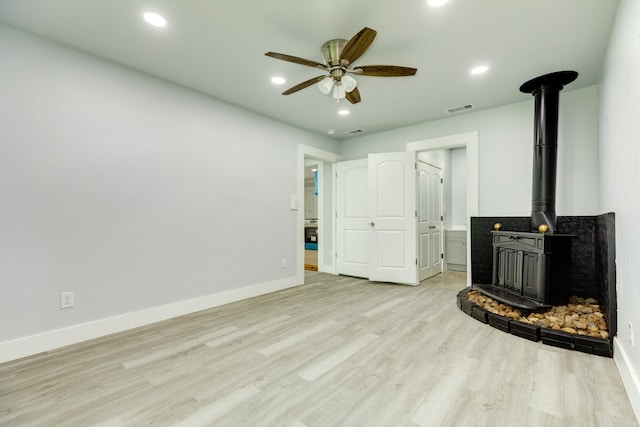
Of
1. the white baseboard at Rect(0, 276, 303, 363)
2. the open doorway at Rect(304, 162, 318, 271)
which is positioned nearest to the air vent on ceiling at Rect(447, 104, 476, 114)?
the open doorway at Rect(304, 162, 318, 271)

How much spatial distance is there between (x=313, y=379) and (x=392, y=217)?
320 centimetres

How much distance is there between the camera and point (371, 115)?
4230 millimetres

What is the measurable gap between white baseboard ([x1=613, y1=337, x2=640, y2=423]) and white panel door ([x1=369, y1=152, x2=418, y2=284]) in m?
2.55

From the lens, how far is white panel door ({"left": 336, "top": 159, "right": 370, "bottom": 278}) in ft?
16.9

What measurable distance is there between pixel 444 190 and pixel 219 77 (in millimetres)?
4717

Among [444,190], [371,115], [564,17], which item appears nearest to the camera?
[564,17]

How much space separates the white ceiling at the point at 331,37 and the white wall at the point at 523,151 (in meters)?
0.35

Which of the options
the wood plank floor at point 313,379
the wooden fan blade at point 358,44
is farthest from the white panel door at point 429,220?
the wooden fan blade at point 358,44

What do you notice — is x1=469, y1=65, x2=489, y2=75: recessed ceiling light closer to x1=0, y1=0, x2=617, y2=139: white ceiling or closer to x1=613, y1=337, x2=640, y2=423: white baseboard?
x1=0, y1=0, x2=617, y2=139: white ceiling

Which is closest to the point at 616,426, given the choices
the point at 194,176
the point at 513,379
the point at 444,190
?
the point at 513,379

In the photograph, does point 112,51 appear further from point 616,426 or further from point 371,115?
point 616,426

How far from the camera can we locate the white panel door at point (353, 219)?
5164mm

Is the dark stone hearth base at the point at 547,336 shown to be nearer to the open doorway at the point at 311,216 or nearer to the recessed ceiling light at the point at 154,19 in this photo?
the open doorway at the point at 311,216

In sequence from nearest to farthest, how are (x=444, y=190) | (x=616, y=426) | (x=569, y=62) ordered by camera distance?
(x=616, y=426) → (x=569, y=62) → (x=444, y=190)
